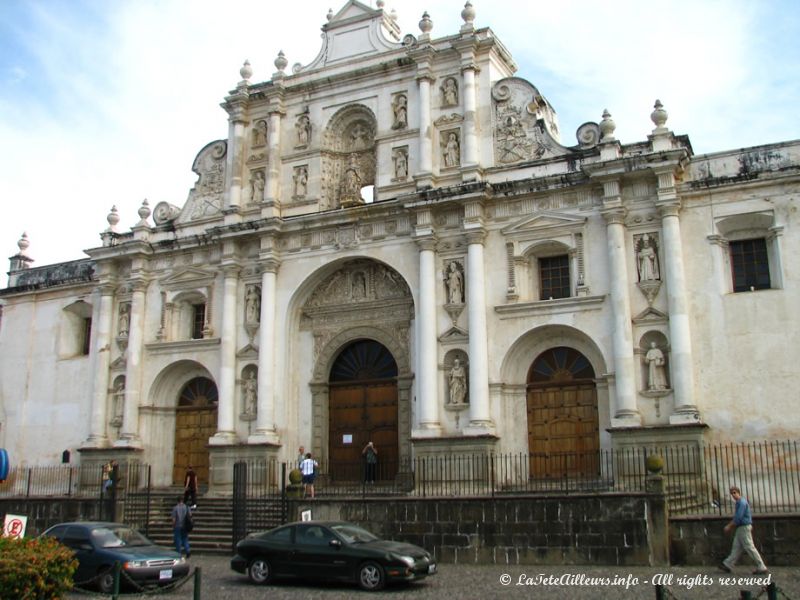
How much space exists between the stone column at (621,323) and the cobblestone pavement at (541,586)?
18.8 ft

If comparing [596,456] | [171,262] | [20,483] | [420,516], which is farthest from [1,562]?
[20,483]

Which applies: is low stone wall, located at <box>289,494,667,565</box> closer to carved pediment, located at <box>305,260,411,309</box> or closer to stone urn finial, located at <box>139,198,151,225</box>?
carved pediment, located at <box>305,260,411,309</box>

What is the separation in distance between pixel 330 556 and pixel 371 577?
3.02 feet

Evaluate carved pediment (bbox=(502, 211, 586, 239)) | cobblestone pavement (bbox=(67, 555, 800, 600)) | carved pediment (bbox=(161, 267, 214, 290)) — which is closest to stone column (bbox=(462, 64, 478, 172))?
carved pediment (bbox=(502, 211, 586, 239))

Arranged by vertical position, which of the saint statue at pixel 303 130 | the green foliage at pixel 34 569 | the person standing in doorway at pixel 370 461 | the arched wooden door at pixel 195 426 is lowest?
the green foliage at pixel 34 569

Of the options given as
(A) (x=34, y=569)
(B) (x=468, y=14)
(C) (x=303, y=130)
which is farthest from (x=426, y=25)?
(A) (x=34, y=569)

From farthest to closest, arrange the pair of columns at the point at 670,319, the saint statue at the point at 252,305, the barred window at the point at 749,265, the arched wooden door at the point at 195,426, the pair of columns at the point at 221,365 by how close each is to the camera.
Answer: the arched wooden door at the point at 195,426
the saint statue at the point at 252,305
the pair of columns at the point at 221,365
the barred window at the point at 749,265
the pair of columns at the point at 670,319

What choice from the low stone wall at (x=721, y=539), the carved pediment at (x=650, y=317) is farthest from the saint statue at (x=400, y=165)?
the low stone wall at (x=721, y=539)

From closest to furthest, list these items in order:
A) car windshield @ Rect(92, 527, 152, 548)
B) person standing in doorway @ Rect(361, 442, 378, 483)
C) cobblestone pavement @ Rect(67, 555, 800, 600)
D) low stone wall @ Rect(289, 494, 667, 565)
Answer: cobblestone pavement @ Rect(67, 555, 800, 600) → car windshield @ Rect(92, 527, 152, 548) → low stone wall @ Rect(289, 494, 667, 565) → person standing in doorway @ Rect(361, 442, 378, 483)

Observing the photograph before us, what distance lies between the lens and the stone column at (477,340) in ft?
77.5

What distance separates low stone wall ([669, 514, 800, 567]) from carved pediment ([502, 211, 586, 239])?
9238 mm

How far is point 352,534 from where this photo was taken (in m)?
16.7

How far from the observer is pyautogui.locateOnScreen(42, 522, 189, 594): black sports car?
15602mm

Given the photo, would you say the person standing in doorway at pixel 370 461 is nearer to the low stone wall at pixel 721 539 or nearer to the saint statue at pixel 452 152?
the saint statue at pixel 452 152
